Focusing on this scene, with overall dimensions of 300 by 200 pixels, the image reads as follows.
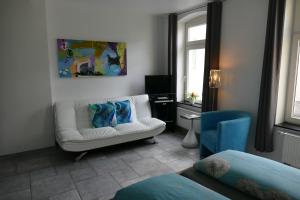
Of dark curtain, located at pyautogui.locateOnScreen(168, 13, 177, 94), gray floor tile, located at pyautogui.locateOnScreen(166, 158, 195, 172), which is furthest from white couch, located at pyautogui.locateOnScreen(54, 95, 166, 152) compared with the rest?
dark curtain, located at pyautogui.locateOnScreen(168, 13, 177, 94)

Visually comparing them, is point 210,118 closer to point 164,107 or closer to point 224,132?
point 224,132

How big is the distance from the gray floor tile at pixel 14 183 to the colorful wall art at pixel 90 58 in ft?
5.90

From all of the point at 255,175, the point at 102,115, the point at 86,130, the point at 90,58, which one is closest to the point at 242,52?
the point at 255,175

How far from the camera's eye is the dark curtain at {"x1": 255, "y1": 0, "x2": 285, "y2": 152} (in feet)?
8.92

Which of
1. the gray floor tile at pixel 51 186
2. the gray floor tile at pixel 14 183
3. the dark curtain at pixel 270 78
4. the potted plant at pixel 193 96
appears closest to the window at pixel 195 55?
the potted plant at pixel 193 96

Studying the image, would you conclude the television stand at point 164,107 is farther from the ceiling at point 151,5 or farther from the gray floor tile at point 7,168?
the gray floor tile at point 7,168

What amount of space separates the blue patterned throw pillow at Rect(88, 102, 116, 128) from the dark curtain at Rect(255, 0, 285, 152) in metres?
2.28

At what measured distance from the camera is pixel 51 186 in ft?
8.52

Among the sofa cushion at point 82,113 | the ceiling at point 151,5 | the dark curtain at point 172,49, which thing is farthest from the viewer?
the dark curtain at point 172,49

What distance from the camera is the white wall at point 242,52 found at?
10.1 feet

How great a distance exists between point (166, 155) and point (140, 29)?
2.66m

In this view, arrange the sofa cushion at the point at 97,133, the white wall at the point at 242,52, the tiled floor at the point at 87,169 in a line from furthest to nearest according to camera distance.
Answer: the sofa cushion at the point at 97,133
the white wall at the point at 242,52
the tiled floor at the point at 87,169

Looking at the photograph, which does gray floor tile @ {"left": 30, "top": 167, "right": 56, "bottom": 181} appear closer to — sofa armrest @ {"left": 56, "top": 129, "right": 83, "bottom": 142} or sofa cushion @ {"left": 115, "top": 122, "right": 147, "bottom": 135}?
sofa armrest @ {"left": 56, "top": 129, "right": 83, "bottom": 142}

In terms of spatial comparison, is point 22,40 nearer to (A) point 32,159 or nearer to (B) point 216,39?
(A) point 32,159
